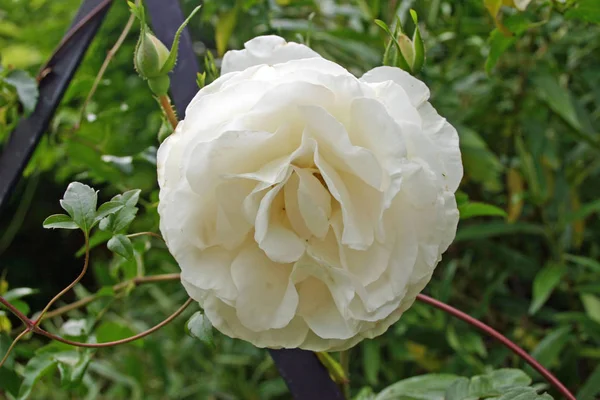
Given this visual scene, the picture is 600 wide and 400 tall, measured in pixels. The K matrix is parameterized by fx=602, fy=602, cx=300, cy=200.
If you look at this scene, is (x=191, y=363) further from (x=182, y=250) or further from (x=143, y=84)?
(x=182, y=250)

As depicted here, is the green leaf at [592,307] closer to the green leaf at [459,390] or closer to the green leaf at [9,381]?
the green leaf at [459,390]

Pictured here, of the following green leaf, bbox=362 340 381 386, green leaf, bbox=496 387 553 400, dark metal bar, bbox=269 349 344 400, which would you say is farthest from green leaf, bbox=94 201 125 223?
green leaf, bbox=362 340 381 386

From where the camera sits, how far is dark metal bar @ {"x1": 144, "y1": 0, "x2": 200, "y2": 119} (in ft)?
1.33

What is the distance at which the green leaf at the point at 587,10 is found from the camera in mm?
435

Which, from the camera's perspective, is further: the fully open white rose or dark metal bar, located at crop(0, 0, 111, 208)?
dark metal bar, located at crop(0, 0, 111, 208)

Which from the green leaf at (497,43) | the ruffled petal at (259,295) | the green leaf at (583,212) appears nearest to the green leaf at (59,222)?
the ruffled petal at (259,295)

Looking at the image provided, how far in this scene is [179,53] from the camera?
41 cm

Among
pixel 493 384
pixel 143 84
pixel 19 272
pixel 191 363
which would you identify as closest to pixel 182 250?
pixel 493 384

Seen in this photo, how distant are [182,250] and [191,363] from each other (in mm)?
907

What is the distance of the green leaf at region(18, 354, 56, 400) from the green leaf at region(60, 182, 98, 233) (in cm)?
16

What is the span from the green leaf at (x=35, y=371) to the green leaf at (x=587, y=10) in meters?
0.46

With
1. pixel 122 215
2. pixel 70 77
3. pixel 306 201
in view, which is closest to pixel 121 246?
pixel 122 215

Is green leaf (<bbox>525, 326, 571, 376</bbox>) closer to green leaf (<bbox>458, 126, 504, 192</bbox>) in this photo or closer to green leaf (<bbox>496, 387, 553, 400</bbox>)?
green leaf (<bbox>458, 126, 504, 192</bbox>)

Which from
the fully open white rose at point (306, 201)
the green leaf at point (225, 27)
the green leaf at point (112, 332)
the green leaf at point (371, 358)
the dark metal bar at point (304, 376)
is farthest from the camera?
the green leaf at point (371, 358)
